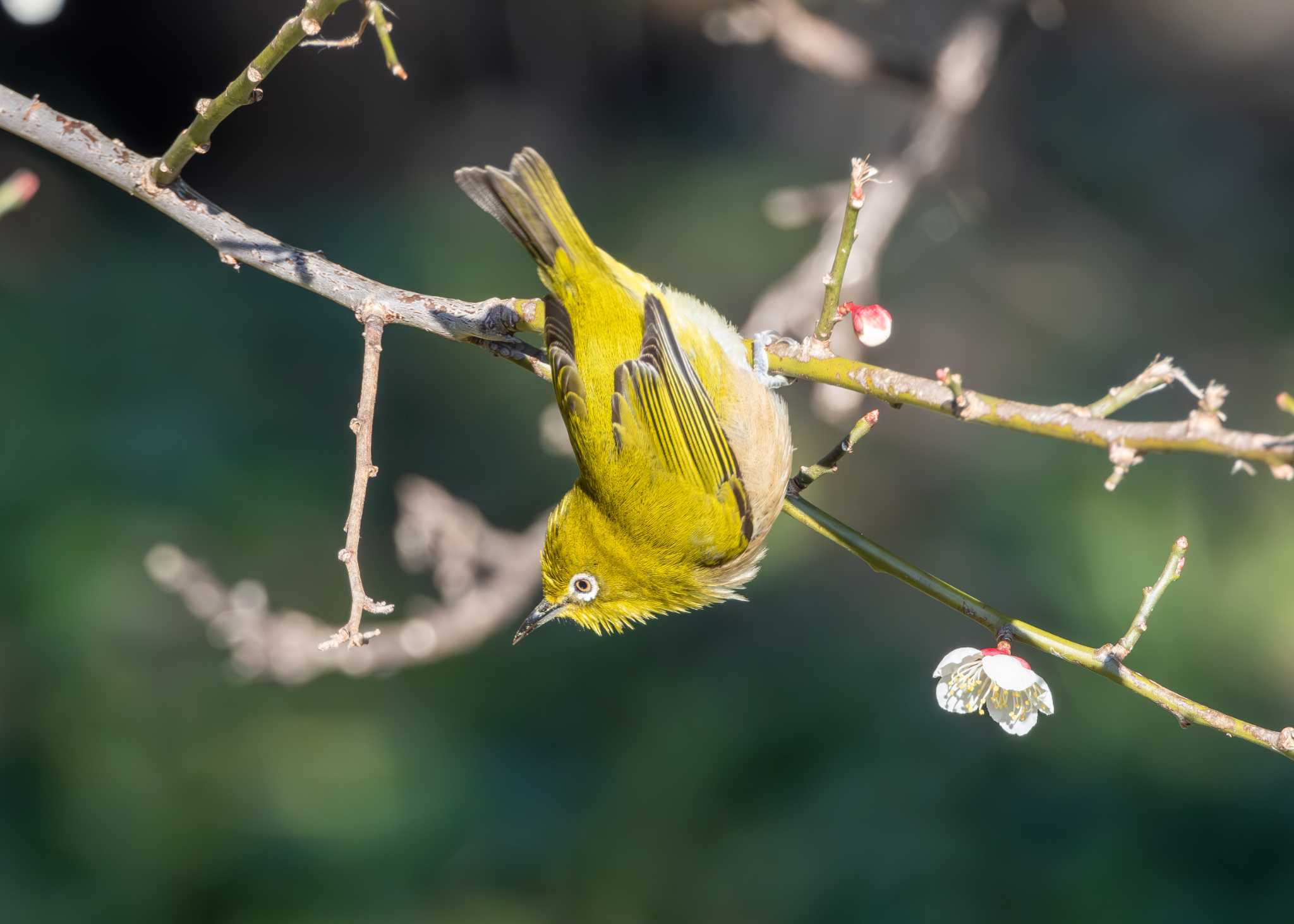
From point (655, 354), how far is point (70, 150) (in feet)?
4.49

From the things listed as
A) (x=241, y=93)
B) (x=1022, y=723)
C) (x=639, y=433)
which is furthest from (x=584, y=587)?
(x=241, y=93)

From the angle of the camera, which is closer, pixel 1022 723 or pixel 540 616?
pixel 1022 723

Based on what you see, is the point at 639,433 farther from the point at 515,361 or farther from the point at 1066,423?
the point at 1066,423

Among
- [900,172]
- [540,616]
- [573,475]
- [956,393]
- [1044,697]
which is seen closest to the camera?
[956,393]

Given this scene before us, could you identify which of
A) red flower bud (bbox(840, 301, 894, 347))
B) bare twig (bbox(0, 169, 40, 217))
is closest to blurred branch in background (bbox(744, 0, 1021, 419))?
red flower bud (bbox(840, 301, 894, 347))

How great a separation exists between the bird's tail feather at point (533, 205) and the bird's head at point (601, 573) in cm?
66

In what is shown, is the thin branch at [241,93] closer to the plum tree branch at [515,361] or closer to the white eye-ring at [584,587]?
the plum tree branch at [515,361]

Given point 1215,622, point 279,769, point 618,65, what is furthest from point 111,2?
point 1215,622

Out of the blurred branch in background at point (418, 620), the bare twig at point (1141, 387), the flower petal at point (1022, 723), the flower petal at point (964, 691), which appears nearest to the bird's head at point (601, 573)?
the blurred branch in background at point (418, 620)

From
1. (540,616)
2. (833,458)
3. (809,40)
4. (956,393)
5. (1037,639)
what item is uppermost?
(809,40)

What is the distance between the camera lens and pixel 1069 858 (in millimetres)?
4707

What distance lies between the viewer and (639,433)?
115 inches

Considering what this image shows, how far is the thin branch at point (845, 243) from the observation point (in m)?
1.75

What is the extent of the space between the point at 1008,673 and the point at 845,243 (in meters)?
0.81
